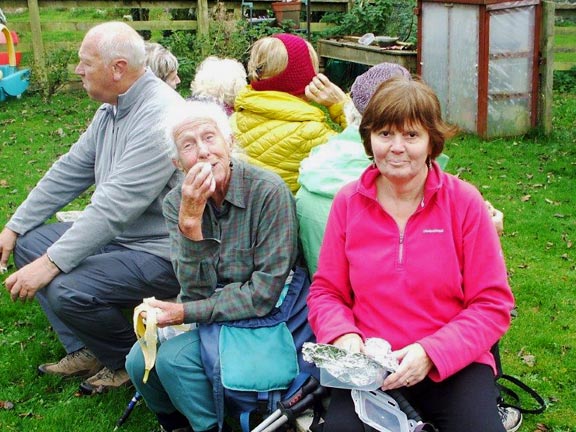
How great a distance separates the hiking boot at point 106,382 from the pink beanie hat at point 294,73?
1730mm

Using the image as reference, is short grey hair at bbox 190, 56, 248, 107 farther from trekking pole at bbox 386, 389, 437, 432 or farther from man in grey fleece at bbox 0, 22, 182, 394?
trekking pole at bbox 386, 389, 437, 432

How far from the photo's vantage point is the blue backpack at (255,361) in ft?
10.3

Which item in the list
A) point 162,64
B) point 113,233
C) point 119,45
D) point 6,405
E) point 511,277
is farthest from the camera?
point 511,277

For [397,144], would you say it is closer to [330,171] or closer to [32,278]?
[330,171]

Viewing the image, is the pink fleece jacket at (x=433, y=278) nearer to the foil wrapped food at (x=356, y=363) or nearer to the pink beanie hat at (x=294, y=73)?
the foil wrapped food at (x=356, y=363)

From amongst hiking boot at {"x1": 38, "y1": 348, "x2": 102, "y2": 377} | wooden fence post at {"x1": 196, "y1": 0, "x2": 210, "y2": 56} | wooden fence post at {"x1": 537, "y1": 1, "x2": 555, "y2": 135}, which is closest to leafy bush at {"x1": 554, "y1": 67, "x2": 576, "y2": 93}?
wooden fence post at {"x1": 537, "y1": 1, "x2": 555, "y2": 135}

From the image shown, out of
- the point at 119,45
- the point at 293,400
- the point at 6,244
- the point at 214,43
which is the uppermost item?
the point at 119,45

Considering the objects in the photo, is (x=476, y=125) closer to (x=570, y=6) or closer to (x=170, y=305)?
(x=570, y=6)

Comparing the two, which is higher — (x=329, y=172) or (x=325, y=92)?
(x=325, y=92)

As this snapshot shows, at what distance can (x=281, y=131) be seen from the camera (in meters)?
4.34

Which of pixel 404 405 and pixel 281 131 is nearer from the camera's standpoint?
pixel 404 405

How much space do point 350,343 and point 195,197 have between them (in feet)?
2.77

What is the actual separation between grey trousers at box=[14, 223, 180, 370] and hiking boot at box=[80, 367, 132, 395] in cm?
10

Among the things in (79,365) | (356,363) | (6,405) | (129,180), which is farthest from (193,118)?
(6,405)
